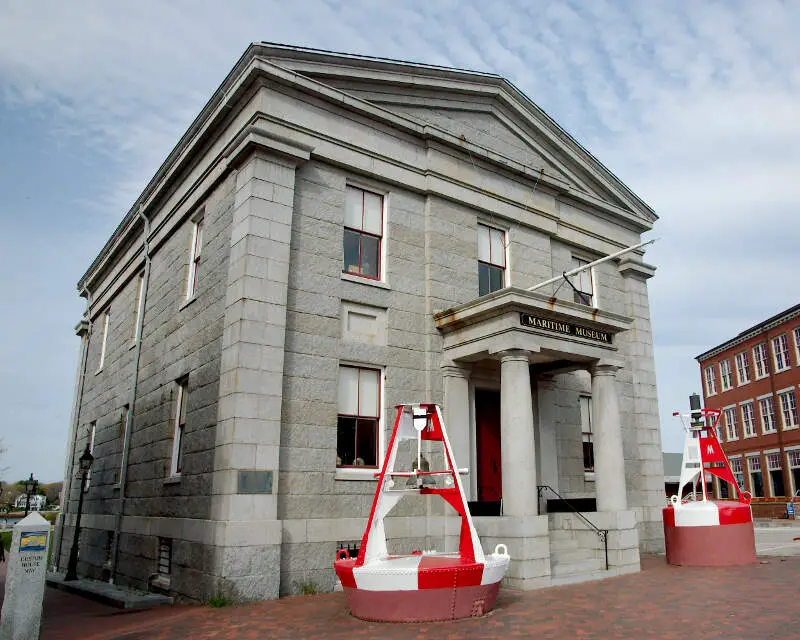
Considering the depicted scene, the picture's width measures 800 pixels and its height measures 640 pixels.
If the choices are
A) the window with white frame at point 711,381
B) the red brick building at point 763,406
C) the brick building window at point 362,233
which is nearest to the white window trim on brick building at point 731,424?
the red brick building at point 763,406

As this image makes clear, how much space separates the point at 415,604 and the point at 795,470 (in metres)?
42.8

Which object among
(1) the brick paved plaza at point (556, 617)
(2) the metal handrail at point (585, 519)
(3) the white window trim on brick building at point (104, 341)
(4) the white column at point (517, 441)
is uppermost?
(3) the white window trim on brick building at point (104, 341)

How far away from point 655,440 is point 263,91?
46.0 ft

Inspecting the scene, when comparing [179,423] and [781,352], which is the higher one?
[781,352]

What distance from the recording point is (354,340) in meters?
13.8

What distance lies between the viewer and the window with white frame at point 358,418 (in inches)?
517

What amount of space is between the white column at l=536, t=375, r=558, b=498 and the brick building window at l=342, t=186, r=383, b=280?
510 centimetres

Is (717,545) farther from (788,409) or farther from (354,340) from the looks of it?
(788,409)

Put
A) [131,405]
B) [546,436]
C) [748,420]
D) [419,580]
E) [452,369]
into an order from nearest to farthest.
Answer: [419,580] → [452,369] → [546,436] → [131,405] → [748,420]

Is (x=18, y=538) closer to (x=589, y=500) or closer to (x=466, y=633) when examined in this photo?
(x=466, y=633)

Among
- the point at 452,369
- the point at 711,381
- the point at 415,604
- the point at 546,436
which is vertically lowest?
the point at 415,604

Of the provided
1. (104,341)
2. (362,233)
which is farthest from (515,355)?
(104,341)

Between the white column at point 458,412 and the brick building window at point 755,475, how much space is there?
4058 centimetres

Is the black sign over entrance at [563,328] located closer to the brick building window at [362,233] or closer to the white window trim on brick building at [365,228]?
the white window trim on brick building at [365,228]
